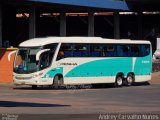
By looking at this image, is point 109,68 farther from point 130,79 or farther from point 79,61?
point 79,61

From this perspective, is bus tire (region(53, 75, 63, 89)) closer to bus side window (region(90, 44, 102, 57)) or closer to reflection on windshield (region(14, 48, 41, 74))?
reflection on windshield (region(14, 48, 41, 74))

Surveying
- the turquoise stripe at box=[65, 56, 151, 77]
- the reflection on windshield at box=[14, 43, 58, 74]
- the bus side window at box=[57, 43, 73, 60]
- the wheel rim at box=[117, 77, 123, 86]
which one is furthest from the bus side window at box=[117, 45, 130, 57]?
the reflection on windshield at box=[14, 43, 58, 74]

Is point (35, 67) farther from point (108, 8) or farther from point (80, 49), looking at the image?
point (108, 8)

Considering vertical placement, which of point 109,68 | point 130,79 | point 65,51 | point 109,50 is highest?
point 109,50

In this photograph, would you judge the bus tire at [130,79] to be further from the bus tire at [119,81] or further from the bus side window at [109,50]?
the bus side window at [109,50]

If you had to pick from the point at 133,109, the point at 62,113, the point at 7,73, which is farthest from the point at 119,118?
the point at 7,73

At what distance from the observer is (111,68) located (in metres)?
38.2

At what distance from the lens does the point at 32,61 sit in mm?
34844

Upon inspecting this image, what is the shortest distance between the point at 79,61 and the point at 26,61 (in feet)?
11.3

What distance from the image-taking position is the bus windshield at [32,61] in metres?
34.6

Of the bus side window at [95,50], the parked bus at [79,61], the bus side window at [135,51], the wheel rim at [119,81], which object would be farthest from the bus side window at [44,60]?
the bus side window at [135,51]

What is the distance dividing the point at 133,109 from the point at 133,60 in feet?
63.9

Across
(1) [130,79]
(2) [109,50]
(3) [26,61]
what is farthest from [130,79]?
(3) [26,61]

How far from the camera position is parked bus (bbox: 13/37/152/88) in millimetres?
34688
